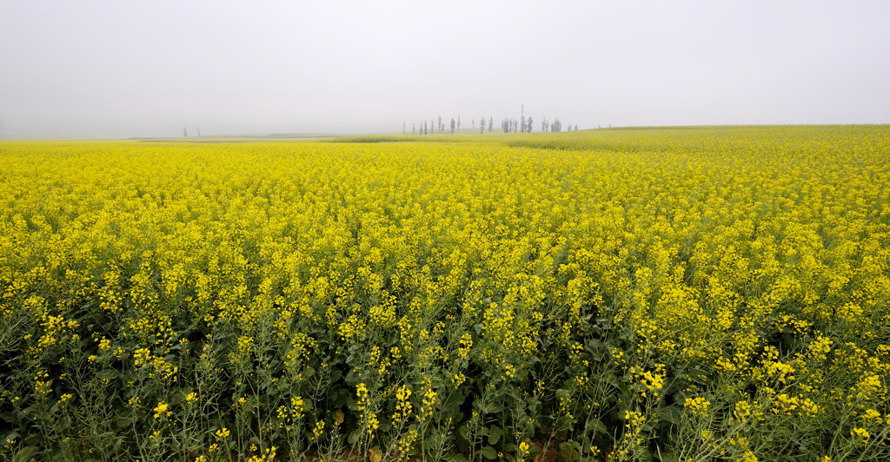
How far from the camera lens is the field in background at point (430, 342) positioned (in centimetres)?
335

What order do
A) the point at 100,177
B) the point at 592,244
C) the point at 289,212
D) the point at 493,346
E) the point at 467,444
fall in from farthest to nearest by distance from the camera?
the point at 100,177 → the point at 289,212 → the point at 592,244 → the point at 493,346 → the point at 467,444

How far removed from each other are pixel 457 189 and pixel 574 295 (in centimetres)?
804

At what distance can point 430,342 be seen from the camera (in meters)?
4.03

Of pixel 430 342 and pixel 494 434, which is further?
pixel 430 342

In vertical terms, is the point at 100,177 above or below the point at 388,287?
above

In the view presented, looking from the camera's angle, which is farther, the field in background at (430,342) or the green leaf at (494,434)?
the green leaf at (494,434)

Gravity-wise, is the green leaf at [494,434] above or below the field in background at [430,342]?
below

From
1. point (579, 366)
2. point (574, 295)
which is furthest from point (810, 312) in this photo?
point (579, 366)

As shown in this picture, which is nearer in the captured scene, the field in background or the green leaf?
the field in background

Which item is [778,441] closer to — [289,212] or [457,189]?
[289,212]

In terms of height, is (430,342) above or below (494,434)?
above

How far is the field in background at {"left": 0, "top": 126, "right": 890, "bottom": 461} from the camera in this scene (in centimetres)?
335

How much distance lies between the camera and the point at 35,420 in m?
3.38

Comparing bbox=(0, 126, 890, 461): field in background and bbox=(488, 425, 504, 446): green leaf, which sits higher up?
bbox=(0, 126, 890, 461): field in background
